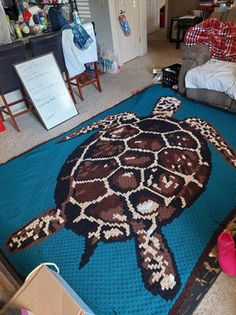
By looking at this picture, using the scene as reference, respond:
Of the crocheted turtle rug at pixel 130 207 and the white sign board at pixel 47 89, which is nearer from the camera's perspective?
the crocheted turtle rug at pixel 130 207

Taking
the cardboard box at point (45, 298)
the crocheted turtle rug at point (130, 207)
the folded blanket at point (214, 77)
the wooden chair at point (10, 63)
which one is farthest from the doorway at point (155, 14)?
the cardboard box at point (45, 298)

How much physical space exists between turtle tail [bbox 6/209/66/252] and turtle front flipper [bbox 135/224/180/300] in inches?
23.3

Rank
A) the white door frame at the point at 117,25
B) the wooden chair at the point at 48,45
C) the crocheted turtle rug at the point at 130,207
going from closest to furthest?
the crocheted turtle rug at the point at 130,207, the wooden chair at the point at 48,45, the white door frame at the point at 117,25

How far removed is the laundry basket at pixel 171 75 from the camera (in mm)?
3075

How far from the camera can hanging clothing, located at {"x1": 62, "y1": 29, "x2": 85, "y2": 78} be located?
2.76 meters

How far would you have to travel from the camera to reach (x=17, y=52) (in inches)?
97.5

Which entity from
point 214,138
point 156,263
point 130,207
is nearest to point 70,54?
point 214,138

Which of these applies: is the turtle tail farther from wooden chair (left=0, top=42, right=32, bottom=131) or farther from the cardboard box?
wooden chair (left=0, top=42, right=32, bottom=131)

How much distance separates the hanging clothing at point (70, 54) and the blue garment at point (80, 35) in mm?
66

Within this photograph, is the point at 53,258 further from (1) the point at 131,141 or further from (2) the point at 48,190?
(1) the point at 131,141

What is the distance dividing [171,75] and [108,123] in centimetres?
111

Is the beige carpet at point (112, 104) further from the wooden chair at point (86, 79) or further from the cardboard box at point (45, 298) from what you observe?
the cardboard box at point (45, 298)

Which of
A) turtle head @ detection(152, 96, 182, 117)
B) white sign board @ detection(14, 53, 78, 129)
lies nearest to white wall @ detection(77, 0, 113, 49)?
white sign board @ detection(14, 53, 78, 129)

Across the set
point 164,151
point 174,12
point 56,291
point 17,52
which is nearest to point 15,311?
point 56,291
